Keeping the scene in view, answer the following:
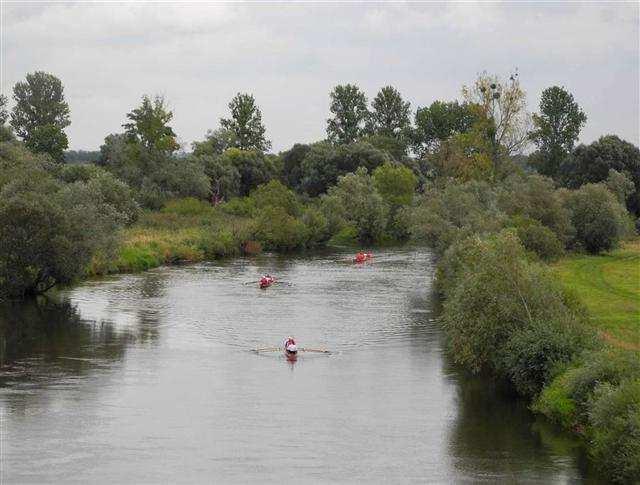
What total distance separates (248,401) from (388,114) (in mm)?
147931

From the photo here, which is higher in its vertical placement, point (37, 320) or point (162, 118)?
point (162, 118)

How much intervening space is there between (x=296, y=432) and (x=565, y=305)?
16439mm

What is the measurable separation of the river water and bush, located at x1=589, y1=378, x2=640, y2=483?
1076 mm

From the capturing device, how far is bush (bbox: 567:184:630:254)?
98000mm

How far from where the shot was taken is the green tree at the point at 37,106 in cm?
15438

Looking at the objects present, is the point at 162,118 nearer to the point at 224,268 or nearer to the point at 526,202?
the point at 224,268

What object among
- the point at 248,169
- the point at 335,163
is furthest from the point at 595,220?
the point at 248,169

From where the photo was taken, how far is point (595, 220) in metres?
98.2

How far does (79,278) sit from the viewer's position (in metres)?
71.2

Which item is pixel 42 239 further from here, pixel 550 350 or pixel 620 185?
pixel 620 185

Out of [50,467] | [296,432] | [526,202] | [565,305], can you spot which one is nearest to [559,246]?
[526,202]

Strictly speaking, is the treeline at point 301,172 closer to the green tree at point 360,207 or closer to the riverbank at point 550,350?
the green tree at point 360,207

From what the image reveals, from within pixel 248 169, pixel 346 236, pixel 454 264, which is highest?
pixel 248 169

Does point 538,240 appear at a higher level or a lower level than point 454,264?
higher
